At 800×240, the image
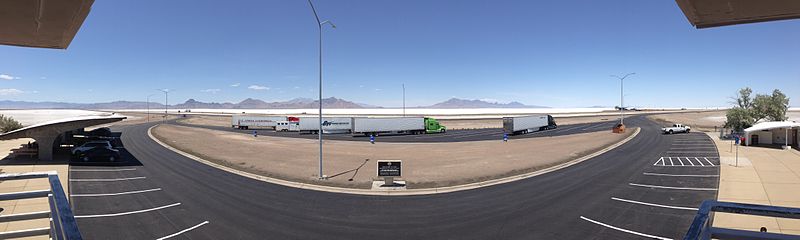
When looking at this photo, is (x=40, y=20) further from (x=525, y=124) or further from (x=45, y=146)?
(x=525, y=124)

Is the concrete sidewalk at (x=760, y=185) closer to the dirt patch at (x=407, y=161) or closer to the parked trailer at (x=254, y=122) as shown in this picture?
the dirt patch at (x=407, y=161)

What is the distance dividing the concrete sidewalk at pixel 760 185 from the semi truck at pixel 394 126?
37.7 metres

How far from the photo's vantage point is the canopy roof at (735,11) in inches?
132

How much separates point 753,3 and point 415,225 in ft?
37.8

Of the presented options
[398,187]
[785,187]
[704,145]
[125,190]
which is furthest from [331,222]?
[704,145]

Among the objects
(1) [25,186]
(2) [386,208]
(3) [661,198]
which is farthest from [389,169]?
(1) [25,186]

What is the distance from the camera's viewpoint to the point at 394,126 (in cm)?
5644

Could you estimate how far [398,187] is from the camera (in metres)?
19.6

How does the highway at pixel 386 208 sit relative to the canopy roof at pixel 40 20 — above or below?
below

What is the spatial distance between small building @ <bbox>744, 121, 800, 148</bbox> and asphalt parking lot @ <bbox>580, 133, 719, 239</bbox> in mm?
14672

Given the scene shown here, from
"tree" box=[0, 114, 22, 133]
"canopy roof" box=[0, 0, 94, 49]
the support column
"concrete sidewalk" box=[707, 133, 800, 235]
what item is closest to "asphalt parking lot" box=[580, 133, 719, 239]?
"concrete sidewalk" box=[707, 133, 800, 235]

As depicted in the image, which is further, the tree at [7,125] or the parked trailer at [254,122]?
the parked trailer at [254,122]

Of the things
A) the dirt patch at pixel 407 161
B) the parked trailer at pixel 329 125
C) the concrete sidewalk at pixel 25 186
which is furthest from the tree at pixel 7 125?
the parked trailer at pixel 329 125

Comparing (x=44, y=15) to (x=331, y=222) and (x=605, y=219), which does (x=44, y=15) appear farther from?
(x=605, y=219)
